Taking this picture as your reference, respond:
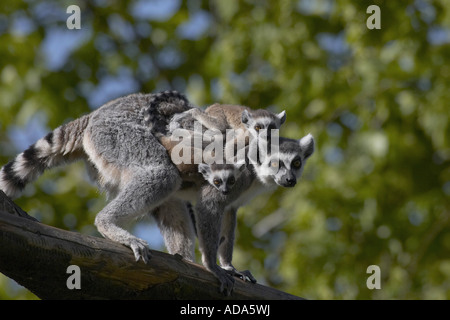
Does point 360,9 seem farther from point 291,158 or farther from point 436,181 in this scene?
point 291,158

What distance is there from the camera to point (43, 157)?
568 cm

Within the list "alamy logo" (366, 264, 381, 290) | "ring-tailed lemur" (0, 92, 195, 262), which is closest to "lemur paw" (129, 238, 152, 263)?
"ring-tailed lemur" (0, 92, 195, 262)

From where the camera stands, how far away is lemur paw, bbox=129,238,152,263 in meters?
4.79

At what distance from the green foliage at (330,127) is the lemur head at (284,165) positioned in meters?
3.22

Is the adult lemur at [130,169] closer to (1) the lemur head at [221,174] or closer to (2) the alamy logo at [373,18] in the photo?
(1) the lemur head at [221,174]

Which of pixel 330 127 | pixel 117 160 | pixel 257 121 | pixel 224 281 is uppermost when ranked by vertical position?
pixel 330 127

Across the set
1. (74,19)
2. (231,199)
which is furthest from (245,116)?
(74,19)

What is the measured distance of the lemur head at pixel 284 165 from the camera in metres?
5.53

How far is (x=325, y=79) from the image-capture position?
9859 mm

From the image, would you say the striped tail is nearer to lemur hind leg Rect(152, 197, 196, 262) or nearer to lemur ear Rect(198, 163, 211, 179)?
lemur hind leg Rect(152, 197, 196, 262)

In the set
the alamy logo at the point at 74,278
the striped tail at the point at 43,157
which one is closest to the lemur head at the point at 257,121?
the striped tail at the point at 43,157

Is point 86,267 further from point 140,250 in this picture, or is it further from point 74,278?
point 140,250

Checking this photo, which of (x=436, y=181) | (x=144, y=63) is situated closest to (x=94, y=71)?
(x=144, y=63)

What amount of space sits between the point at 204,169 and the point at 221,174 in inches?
7.0
